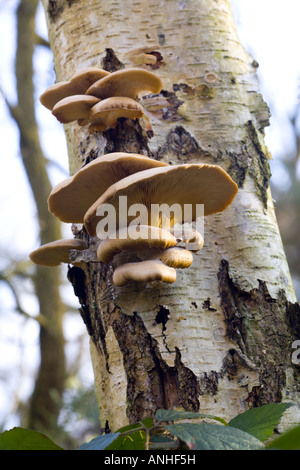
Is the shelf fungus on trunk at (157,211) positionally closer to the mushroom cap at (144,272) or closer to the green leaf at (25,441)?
the mushroom cap at (144,272)

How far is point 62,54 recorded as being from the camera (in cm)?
226

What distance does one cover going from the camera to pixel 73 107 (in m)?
1.81

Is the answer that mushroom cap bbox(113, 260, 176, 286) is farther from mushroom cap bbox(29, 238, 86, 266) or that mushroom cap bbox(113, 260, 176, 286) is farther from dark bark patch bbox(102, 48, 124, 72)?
dark bark patch bbox(102, 48, 124, 72)

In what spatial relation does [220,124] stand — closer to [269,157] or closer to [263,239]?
[269,157]

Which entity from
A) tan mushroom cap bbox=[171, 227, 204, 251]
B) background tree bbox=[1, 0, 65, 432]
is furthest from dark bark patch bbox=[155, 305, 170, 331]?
background tree bbox=[1, 0, 65, 432]

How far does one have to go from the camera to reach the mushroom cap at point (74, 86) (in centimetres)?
184

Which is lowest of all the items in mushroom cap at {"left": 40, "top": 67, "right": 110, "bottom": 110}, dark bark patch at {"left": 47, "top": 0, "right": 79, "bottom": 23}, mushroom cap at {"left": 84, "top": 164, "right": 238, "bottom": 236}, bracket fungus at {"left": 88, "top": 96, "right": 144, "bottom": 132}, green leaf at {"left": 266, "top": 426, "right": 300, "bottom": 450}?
green leaf at {"left": 266, "top": 426, "right": 300, "bottom": 450}

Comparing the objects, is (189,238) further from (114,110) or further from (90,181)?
(114,110)

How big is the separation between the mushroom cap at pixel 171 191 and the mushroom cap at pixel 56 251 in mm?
197

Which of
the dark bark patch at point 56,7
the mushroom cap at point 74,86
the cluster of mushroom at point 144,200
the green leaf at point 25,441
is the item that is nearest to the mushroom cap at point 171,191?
the cluster of mushroom at point 144,200

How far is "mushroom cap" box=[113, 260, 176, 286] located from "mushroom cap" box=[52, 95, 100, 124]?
0.73 meters

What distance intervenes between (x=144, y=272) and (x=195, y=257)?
354 millimetres

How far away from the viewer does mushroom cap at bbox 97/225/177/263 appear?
142 cm

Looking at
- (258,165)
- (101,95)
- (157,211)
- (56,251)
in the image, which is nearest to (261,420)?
(157,211)
